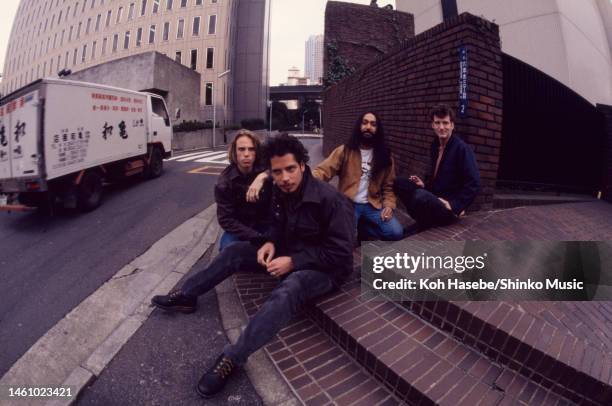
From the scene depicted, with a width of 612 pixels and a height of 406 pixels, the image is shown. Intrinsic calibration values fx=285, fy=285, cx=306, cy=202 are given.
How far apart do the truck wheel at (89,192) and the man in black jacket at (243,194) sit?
4.55 meters

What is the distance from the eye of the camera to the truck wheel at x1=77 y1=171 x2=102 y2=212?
5.90m

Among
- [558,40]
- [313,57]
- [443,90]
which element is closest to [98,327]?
[443,90]

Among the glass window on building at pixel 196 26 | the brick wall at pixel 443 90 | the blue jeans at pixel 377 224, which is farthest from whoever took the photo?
the glass window on building at pixel 196 26

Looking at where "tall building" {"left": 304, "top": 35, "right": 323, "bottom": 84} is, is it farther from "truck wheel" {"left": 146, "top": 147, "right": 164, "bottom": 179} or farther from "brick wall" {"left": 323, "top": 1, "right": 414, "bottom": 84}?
"truck wheel" {"left": 146, "top": 147, "right": 164, "bottom": 179}

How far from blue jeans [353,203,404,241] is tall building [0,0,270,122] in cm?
3111

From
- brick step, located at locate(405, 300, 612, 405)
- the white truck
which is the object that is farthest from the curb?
the white truck

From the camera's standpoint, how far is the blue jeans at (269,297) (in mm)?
1920

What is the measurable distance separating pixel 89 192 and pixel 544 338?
7614 mm

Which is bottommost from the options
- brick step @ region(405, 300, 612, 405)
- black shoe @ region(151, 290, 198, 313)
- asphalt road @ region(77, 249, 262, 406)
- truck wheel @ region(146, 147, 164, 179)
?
asphalt road @ region(77, 249, 262, 406)

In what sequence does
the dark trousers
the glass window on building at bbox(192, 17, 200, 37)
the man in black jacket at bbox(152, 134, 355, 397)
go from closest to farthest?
the man in black jacket at bbox(152, 134, 355, 397) → the dark trousers → the glass window on building at bbox(192, 17, 200, 37)

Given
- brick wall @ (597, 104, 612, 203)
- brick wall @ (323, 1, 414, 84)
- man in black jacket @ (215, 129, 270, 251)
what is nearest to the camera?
man in black jacket @ (215, 129, 270, 251)

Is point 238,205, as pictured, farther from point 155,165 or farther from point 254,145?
point 155,165

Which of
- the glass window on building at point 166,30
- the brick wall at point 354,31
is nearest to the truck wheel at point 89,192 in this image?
the brick wall at point 354,31

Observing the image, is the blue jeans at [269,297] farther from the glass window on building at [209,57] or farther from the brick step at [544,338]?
the glass window on building at [209,57]
